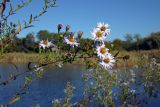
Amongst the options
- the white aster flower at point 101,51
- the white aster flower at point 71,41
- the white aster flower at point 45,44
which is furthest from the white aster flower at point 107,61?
the white aster flower at point 45,44

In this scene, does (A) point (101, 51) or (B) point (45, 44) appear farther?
(B) point (45, 44)

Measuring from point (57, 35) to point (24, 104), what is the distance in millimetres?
11247

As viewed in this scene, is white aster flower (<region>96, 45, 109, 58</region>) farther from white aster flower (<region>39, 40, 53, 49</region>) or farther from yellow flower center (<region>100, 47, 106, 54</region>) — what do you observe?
white aster flower (<region>39, 40, 53, 49</region>)

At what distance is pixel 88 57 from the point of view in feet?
5.63

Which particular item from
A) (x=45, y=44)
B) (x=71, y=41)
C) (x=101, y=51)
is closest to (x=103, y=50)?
(x=101, y=51)

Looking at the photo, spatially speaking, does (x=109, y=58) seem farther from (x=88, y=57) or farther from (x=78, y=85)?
(x=78, y=85)

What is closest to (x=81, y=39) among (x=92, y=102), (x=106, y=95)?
(x=106, y=95)

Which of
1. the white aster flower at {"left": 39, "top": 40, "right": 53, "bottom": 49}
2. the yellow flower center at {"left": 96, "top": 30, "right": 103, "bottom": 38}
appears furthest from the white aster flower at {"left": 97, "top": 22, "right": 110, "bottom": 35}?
the white aster flower at {"left": 39, "top": 40, "right": 53, "bottom": 49}

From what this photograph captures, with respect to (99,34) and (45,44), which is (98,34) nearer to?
(99,34)

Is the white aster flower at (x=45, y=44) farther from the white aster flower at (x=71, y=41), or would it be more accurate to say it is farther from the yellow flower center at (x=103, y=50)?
the yellow flower center at (x=103, y=50)

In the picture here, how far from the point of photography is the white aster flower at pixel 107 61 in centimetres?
164

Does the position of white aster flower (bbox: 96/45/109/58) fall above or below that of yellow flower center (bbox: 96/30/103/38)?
below

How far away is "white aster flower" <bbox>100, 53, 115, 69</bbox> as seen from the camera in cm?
164

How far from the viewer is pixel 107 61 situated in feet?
5.45
